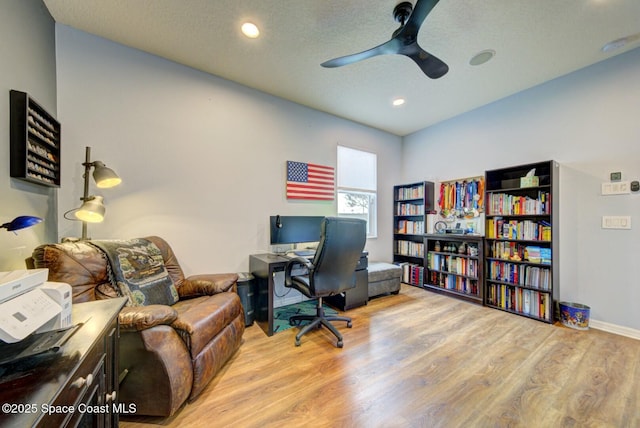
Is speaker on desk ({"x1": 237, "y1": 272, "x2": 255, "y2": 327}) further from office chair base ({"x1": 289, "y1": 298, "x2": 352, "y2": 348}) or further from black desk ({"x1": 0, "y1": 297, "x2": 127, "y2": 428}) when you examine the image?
black desk ({"x1": 0, "y1": 297, "x2": 127, "y2": 428})

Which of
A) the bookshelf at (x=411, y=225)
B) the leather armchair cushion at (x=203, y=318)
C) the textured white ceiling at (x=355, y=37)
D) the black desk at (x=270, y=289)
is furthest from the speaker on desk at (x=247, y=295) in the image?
the bookshelf at (x=411, y=225)

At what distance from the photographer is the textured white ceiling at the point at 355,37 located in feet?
6.03

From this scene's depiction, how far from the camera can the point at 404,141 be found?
4.54 meters

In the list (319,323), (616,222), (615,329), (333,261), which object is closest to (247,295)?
(319,323)

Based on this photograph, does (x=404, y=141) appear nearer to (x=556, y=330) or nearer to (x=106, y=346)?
(x=556, y=330)

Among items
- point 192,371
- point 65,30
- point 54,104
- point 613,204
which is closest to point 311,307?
point 192,371

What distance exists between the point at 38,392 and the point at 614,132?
14.2ft

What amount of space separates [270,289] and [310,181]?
5.48ft

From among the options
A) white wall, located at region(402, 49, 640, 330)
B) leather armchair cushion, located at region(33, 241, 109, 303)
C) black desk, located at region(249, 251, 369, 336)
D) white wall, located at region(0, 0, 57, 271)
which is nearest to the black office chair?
black desk, located at region(249, 251, 369, 336)

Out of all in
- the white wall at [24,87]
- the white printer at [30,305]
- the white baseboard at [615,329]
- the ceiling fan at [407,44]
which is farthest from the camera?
the white baseboard at [615,329]

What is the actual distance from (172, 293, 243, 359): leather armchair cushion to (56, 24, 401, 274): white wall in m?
0.85

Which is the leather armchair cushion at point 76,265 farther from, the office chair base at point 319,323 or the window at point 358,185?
the window at point 358,185

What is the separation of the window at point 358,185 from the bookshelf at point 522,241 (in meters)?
1.64

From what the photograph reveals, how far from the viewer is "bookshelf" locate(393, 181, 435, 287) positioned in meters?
3.92
